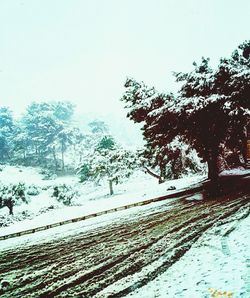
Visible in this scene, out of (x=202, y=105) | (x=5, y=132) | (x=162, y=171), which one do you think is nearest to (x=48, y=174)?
(x=5, y=132)

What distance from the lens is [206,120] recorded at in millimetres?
20469

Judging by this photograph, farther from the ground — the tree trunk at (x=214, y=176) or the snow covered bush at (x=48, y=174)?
the snow covered bush at (x=48, y=174)

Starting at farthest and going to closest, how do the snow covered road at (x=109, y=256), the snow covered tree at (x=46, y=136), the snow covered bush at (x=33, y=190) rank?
the snow covered tree at (x=46, y=136) < the snow covered bush at (x=33, y=190) < the snow covered road at (x=109, y=256)

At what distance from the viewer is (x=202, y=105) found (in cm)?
1870

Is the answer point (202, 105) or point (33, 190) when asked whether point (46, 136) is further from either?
point (202, 105)

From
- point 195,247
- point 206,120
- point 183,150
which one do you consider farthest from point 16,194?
point 195,247

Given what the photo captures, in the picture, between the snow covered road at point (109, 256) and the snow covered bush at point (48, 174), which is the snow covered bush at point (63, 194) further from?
the snow covered road at point (109, 256)

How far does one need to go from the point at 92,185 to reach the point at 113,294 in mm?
44791

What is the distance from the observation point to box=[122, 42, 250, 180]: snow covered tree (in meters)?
19.0

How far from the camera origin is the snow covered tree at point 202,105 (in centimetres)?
1897

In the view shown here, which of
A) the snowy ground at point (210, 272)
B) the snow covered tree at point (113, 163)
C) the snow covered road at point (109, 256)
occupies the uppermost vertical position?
the snow covered tree at point (113, 163)

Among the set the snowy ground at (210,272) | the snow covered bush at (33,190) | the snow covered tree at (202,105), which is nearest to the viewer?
the snowy ground at (210,272)

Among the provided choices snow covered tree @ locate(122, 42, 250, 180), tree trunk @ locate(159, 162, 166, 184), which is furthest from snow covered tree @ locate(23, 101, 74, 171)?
snow covered tree @ locate(122, 42, 250, 180)

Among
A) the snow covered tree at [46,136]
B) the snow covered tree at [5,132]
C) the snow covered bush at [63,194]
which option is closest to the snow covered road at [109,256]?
the snow covered bush at [63,194]
